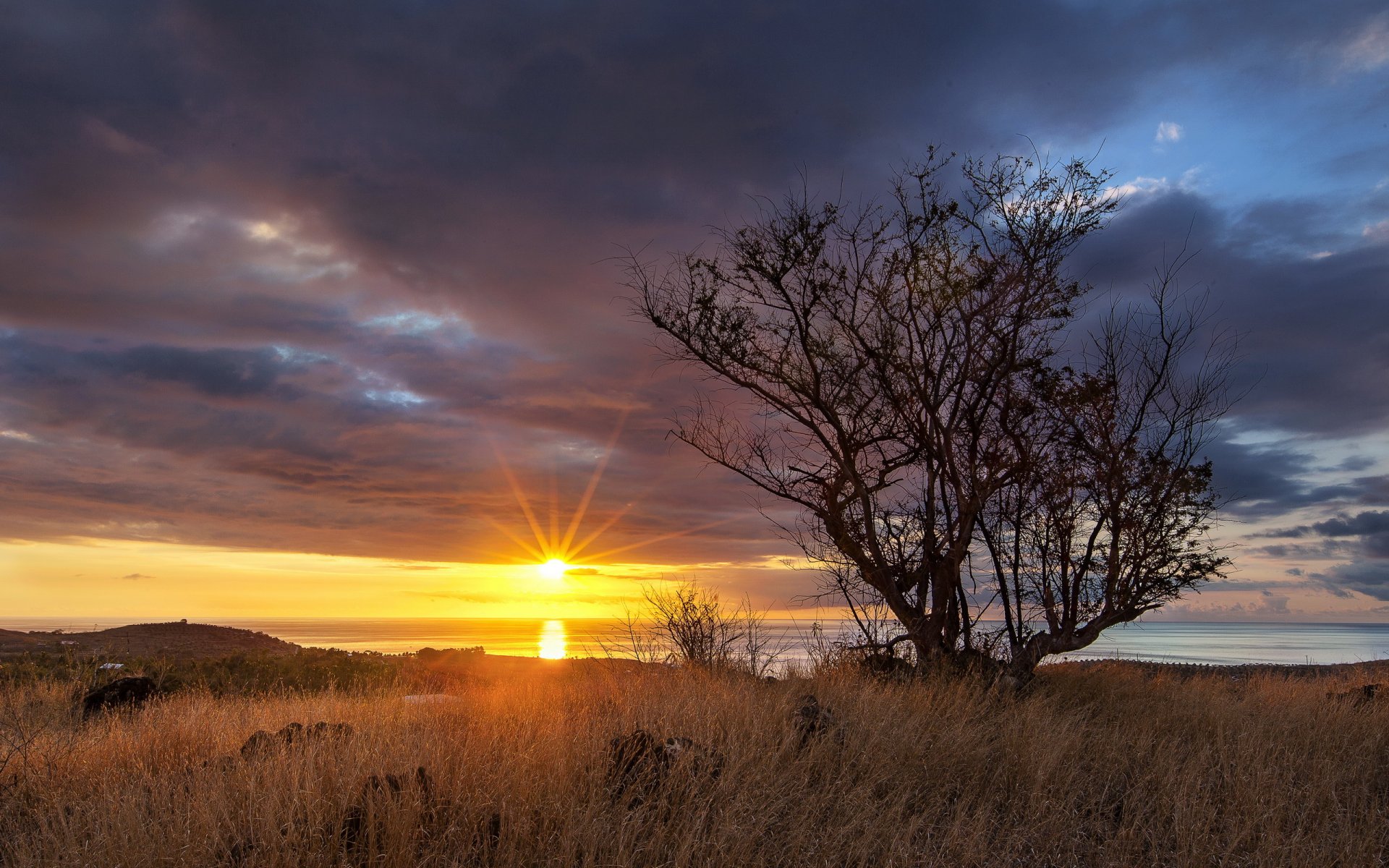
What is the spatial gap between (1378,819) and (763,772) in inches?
231

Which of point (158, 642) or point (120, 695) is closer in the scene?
point (120, 695)

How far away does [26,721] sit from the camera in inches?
370

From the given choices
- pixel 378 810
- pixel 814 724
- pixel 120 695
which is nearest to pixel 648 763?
pixel 378 810

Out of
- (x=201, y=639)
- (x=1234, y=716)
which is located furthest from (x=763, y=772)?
(x=201, y=639)

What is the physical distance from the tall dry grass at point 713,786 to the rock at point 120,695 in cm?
56

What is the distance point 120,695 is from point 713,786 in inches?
388

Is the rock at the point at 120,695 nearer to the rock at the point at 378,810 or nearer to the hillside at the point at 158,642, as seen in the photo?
the rock at the point at 378,810

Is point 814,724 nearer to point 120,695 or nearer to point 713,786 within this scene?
point 713,786

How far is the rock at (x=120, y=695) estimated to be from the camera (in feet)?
36.8

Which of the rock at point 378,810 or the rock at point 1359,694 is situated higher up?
the rock at point 378,810

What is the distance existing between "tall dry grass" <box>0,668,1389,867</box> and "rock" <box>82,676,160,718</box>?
0.56 meters

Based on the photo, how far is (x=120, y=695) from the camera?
455 inches

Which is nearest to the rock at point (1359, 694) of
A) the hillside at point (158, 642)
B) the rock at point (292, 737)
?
the rock at point (292, 737)

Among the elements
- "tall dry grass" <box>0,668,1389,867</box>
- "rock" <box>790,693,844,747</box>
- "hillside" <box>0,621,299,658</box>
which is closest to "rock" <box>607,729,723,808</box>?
"tall dry grass" <box>0,668,1389,867</box>
